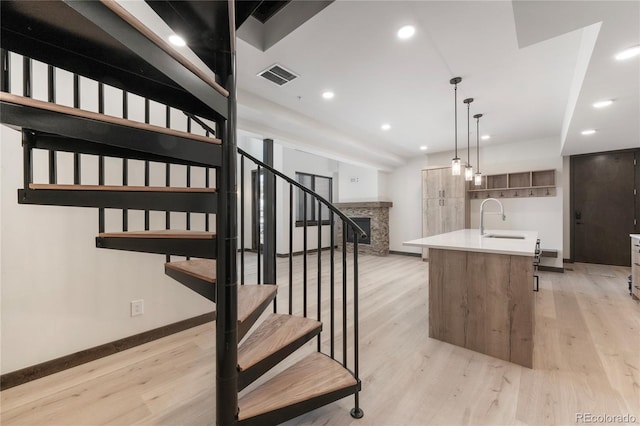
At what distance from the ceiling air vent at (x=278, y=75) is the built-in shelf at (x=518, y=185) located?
489 cm

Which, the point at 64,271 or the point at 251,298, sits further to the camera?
the point at 64,271

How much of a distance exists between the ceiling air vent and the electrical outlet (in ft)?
8.34

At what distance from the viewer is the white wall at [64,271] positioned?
178 cm

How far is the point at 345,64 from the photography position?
2709 millimetres

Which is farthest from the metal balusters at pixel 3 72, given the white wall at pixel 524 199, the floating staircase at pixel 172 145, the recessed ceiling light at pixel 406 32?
the white wall at pixel 524 199

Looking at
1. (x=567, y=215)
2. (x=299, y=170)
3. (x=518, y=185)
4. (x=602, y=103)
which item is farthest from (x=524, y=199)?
(x=299, y=170)

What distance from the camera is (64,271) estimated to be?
197 cm

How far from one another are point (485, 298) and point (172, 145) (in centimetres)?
254

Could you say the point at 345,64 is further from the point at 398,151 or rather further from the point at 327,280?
the point at 398,151

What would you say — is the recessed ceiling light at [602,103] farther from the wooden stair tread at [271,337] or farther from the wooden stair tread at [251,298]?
the wooden stair tread at [251,298]

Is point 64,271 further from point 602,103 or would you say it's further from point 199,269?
point 602,103

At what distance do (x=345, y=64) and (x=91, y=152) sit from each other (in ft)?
7.59

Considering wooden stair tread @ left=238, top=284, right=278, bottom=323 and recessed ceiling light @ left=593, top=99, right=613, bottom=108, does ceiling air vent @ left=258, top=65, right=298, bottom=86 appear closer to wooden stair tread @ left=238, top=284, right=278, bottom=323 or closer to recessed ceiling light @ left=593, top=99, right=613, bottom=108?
wooden stair tread @ left=238, top=284, right=278, bottom=323

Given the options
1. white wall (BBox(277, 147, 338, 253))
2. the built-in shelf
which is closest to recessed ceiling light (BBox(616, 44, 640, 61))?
the built-in shelf
